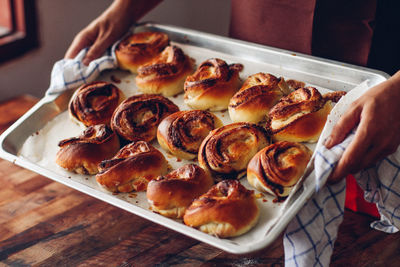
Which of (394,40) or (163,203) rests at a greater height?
(394,40)

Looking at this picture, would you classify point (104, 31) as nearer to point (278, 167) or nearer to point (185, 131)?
point (185, 131)

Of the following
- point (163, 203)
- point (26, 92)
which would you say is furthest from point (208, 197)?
point (26, 92)

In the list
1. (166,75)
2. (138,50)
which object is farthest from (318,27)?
(138,50)

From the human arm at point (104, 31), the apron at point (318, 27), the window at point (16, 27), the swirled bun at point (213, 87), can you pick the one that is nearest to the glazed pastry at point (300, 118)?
the swirled bun at point (213, 87)

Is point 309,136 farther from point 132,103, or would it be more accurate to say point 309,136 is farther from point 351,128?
point 132,103

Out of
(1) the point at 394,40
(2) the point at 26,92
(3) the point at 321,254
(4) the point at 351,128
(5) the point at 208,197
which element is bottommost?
(2) the point at 26,92

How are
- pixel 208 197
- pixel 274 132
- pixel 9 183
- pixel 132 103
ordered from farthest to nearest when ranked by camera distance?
pixel 9 183
pixel 132 103
pixel 274 132
pixel 208 197
